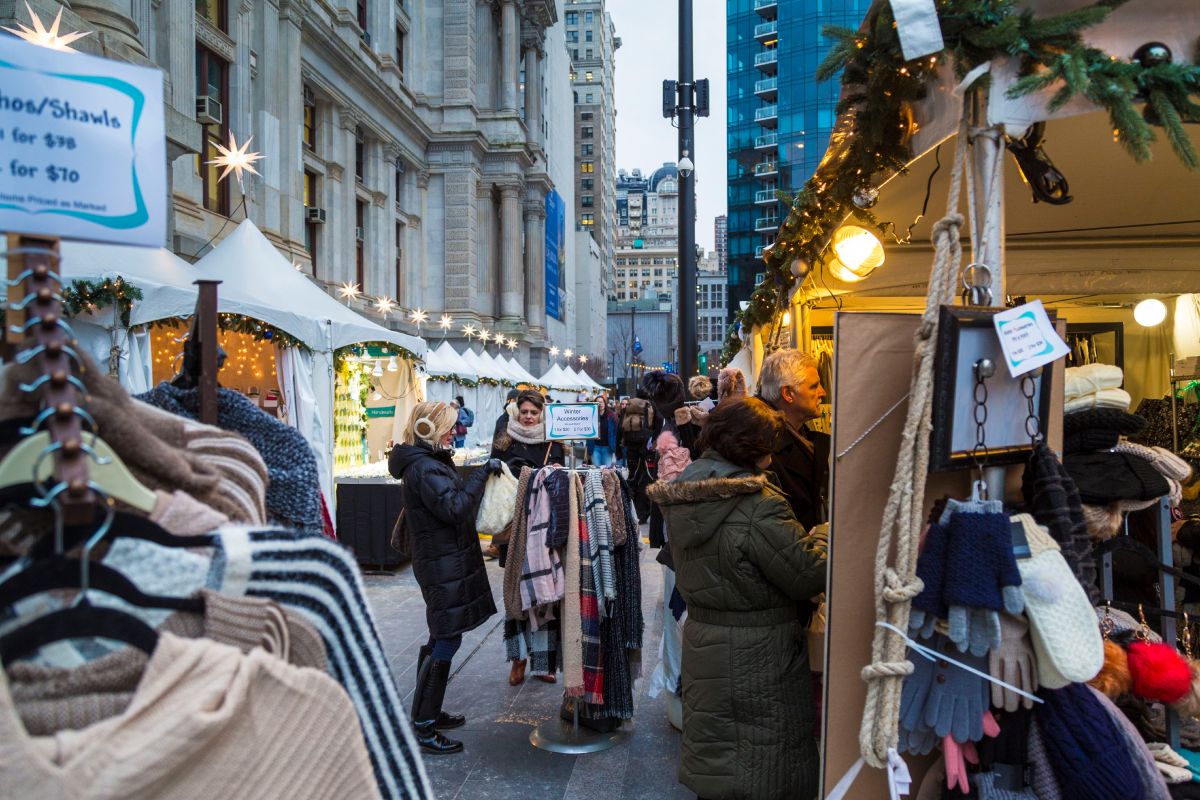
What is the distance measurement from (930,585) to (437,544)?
10.3 ft

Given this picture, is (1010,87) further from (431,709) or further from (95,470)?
(431,709)

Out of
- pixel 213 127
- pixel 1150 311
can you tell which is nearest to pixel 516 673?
pixel 1150 311

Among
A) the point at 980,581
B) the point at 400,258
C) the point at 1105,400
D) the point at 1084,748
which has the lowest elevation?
the point at 1084,748

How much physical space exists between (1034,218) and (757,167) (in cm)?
7652

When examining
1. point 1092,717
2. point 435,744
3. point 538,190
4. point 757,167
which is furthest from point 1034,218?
point 757,167

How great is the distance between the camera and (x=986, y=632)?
2076 mm

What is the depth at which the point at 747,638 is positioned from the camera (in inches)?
119

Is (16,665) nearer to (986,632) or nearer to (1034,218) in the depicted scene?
(986,632)

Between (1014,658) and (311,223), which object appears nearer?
(1014,658)

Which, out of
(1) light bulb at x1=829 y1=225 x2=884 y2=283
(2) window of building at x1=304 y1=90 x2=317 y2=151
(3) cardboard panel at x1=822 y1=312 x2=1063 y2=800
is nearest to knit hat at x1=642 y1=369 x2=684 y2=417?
(1) light bulb at x1=829 y1=225 x2=884 y2=283

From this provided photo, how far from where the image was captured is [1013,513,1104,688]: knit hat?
2.04m

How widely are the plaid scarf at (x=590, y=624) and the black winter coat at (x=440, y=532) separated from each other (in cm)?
71

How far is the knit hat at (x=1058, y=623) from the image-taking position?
6.68 ft

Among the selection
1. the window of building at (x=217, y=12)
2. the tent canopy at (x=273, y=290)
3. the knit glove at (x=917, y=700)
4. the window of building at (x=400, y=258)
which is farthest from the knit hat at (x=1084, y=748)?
the window of building at (x=400, y=258)
